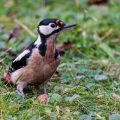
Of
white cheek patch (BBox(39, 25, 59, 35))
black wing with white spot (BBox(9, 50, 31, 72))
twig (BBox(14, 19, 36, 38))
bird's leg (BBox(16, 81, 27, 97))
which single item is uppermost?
white cheek patch (BBox(39, 25, 59, 35))

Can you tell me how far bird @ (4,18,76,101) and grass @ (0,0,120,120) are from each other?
5.9 inches

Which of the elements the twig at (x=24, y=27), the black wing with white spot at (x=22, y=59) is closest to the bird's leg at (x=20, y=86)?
the black wing with white spot at (x=22, y=59)

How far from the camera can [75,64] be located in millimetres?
7508

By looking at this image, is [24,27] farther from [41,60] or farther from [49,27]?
[41,60]

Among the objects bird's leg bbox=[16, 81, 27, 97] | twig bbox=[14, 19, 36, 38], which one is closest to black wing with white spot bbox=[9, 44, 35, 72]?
bird's leg bbox=[16, 81, 27, 97]

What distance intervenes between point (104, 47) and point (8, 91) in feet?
9.25

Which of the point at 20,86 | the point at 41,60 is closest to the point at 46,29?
the point at 41,60

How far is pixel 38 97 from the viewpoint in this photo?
19.2ft

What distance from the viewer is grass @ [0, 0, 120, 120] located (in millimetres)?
5520

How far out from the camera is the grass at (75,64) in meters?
5.52

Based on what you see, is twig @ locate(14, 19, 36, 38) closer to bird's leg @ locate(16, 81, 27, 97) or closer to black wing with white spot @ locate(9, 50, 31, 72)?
black wing with white spot @ locate(9, 50, 31, 72)

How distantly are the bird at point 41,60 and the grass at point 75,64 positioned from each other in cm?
15

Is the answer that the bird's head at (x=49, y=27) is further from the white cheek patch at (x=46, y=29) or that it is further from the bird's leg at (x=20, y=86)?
the bird's leg at (x=20, y=86)

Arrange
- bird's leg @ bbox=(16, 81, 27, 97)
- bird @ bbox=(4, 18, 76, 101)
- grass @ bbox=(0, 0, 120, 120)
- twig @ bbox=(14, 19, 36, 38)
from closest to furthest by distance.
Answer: grass @ bbox=(0, 0, 120, 120)
bird @ bbox=(4, 18, 76, 101)
bird's leg @ bbox=(16, 81, 27, 97)
twig @ bbox=(14, 19, 36, 38)
